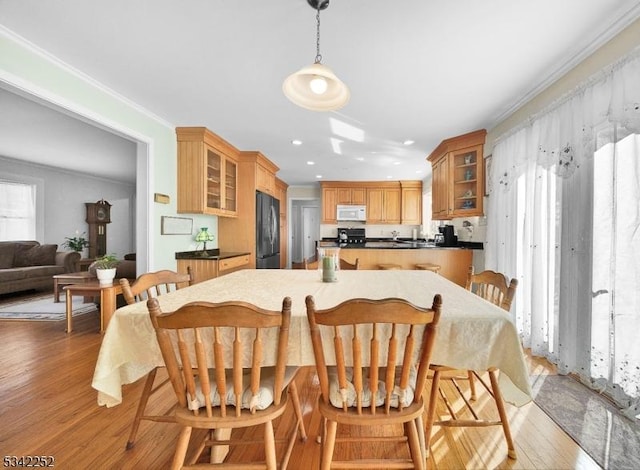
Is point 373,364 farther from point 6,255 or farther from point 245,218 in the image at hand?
point 6,255

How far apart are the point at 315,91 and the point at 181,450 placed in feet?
5.52

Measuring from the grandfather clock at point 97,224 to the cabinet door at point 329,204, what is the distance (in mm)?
5336

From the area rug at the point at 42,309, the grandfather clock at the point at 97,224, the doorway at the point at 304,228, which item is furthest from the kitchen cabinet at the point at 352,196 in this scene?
the grandfather clock at the point at 97,224

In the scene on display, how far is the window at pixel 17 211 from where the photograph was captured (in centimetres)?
537

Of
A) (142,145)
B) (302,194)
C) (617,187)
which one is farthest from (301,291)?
(302,194)

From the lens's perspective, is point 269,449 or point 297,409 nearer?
point 269,449

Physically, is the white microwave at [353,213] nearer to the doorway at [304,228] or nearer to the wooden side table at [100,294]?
the doorway at [304,228]

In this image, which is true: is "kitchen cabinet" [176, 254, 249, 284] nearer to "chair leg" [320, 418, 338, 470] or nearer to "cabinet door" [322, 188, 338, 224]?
"chair leg" [320, 418, 338, 470]

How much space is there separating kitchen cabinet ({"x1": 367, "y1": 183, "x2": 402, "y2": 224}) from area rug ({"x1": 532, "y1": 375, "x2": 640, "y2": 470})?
5.02 m

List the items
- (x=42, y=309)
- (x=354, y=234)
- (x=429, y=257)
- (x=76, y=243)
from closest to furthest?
(x=429, y=257)
(x=42, y=309)
(x=76, y=243)
(x=354, y=234)

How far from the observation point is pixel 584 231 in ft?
6.57

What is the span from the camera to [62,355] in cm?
254

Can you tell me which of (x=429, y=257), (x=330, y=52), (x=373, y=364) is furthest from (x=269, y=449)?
(x=429, y=257)

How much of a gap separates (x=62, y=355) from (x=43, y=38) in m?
2.49
